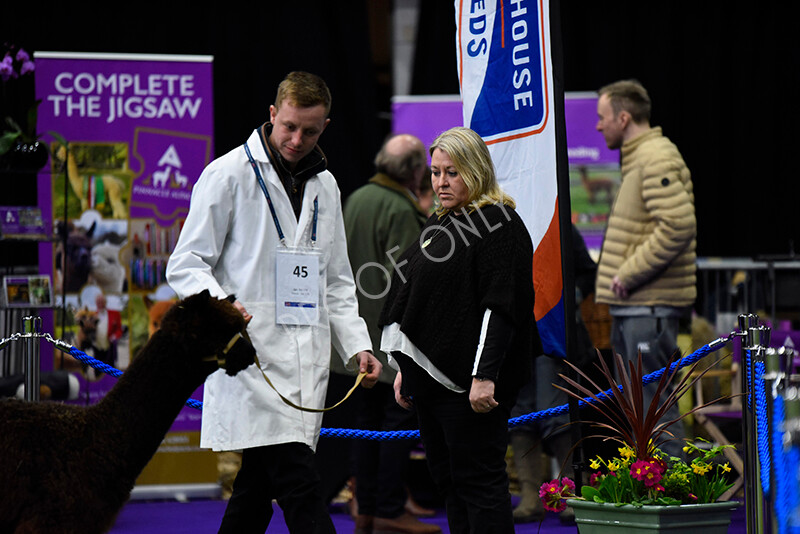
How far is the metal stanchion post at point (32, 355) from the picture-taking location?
3.84m

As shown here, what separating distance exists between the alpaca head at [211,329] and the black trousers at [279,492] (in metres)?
0.47

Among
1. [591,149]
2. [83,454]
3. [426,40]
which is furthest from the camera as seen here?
[426,40]

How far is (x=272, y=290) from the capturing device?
321 centimetres

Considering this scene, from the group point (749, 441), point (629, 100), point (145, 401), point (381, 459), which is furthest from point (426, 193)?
point (145, 401)

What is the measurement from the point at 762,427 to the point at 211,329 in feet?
5.44

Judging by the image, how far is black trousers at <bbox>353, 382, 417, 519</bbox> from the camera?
15.4 ft

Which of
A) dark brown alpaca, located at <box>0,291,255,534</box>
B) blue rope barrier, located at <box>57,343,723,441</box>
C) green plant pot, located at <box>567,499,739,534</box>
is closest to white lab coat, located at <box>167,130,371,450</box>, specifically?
dark brown alpaca, located at <box>0,291,255,534</box>

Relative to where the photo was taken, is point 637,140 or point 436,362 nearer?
point 436,362

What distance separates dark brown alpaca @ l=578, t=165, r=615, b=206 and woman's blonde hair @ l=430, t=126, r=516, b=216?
4849 mm

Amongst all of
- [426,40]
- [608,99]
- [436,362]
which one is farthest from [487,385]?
[426,40]

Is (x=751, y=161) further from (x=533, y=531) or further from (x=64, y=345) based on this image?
(x=64, y=345)

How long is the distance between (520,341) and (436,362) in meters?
0.26

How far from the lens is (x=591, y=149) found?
25.8ft

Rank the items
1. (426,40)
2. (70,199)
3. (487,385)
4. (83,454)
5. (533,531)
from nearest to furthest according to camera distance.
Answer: (83,454) < (487,385) < (533,531) < (70,199) < (426,40)
